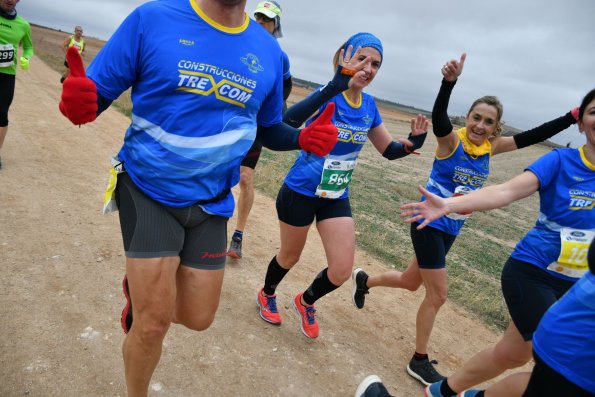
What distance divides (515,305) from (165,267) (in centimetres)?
219

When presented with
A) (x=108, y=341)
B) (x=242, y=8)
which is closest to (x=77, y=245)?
(x=108, y=341)

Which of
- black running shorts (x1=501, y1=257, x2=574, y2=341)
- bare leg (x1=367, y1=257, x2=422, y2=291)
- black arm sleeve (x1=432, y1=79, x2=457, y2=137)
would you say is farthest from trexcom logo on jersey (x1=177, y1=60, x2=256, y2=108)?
bare leg (x1=367, y1=257, x2=422, y2=291)

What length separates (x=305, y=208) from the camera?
359cm

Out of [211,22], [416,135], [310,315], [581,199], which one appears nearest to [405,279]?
[310,315]

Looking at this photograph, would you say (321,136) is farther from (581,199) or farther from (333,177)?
(581,199)

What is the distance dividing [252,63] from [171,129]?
0.60m

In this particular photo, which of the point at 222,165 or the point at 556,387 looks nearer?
the point at 556,387

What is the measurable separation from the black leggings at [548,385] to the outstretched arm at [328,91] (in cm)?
202

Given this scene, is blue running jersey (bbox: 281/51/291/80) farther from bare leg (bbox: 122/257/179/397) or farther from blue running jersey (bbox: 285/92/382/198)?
bare leg (bbox: 122/257/179/397)

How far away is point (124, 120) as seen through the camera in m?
13.5

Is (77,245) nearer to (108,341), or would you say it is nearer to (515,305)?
(108,341)

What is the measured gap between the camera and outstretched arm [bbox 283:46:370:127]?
3002 millimetres

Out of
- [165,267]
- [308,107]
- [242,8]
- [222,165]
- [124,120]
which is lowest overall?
[124,120]

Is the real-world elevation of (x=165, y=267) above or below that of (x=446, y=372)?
above
